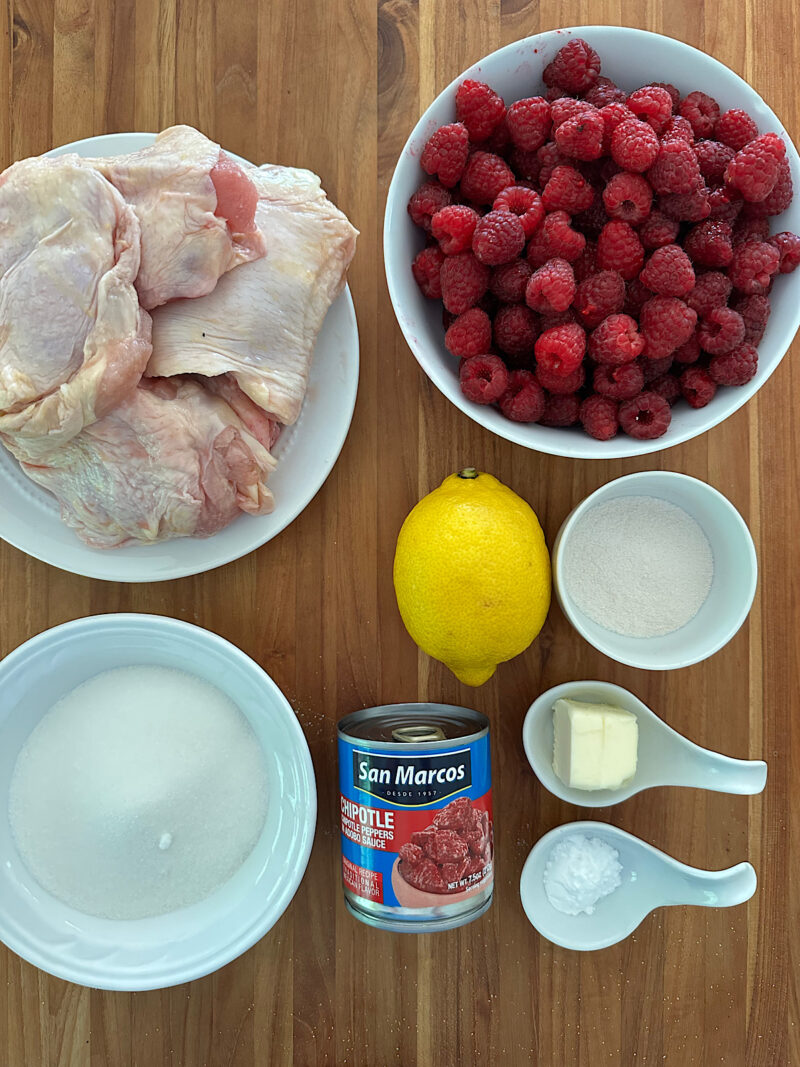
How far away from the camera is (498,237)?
2.45 feet

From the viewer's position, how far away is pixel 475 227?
77 centimetres

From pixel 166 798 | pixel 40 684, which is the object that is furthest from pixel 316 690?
pixel 40 684

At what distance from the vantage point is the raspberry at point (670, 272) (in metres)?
0.74

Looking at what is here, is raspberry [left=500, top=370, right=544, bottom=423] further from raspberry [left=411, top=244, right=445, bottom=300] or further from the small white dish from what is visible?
the small white dish

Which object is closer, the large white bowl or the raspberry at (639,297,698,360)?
the raspberry at (639,297,698,360)

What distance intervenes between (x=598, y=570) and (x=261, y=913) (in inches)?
21.7

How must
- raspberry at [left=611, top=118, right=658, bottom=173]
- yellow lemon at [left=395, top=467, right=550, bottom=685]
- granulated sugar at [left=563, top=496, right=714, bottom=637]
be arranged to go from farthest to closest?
1. granulated sugar at [left=563, top=496, right=714, bottom=637]
2. yellow lemon at [left=395, top=467, right=550, bottom=685]
3. raspberry at [left=611, top=118, right=658, bottom=173]

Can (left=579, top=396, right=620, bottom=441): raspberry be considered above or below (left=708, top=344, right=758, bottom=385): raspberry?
below

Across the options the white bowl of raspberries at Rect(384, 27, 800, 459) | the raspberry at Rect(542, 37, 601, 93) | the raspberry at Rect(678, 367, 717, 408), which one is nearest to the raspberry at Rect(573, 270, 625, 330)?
the white bowl of raspberries at Rect(384, 27, 800, 459)

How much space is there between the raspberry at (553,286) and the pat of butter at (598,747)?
0.46m

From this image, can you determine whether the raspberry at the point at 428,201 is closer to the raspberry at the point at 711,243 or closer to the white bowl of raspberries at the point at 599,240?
the white bowl of raspberries at the point at 599,240

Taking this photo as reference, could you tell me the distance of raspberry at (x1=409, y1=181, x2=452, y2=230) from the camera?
2.67 feet

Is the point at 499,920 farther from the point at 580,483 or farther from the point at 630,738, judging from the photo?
the point at 580,483

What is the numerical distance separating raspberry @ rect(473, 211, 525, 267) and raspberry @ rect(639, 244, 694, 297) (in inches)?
5.0
